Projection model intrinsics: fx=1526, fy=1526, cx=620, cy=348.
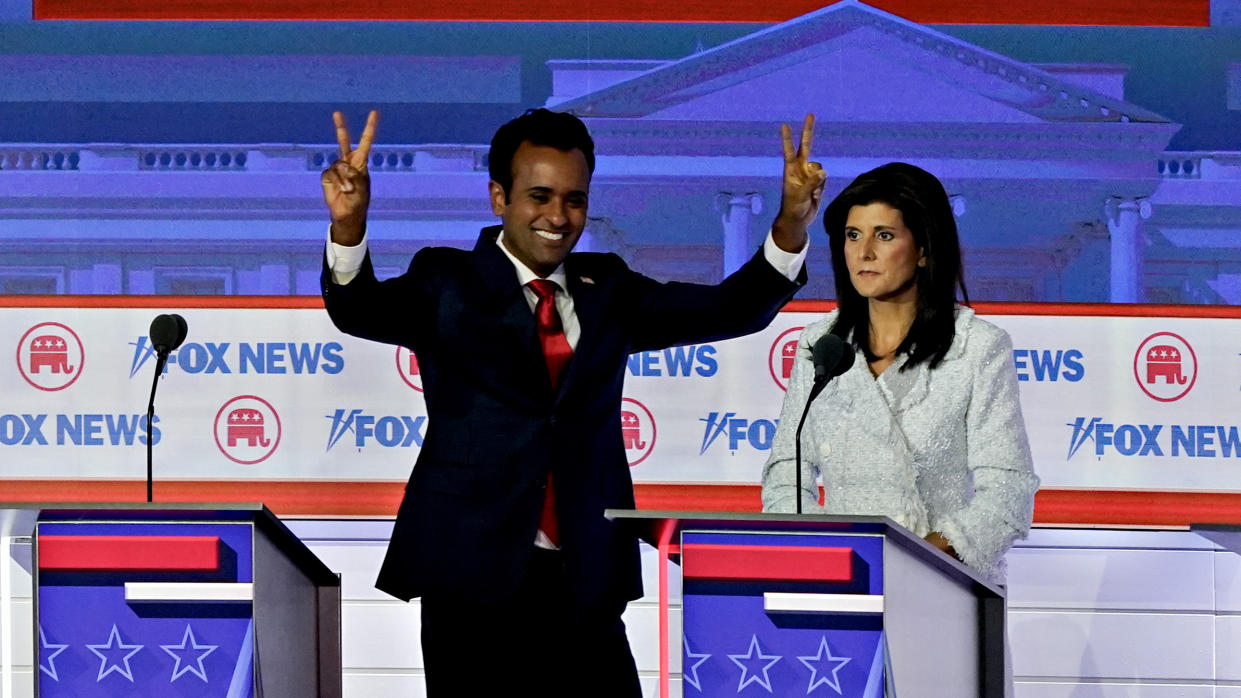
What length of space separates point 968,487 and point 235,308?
91.4 inches

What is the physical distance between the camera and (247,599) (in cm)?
253

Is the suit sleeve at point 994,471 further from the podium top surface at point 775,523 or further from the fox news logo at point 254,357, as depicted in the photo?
the fox news logo at point 254,357

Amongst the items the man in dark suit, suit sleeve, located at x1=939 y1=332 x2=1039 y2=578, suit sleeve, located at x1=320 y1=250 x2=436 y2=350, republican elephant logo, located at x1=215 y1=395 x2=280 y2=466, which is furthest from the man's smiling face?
republican elephant logo, located at x1=215 y1=395 x2=280 y2=466

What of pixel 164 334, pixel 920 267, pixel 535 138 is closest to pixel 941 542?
pixel 920 267

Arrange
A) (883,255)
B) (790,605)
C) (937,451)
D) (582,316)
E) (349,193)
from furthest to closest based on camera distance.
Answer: (883,255)
(937,451)
(582,316)
(349,193)
(790,605)

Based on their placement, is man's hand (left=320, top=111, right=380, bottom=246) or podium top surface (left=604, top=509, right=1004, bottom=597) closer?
podium top surface (left=604, top=509, right=1004, bottom=597)

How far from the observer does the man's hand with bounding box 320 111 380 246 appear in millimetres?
2725

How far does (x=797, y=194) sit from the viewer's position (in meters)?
2.81

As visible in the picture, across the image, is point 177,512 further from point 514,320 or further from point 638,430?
point 638,430

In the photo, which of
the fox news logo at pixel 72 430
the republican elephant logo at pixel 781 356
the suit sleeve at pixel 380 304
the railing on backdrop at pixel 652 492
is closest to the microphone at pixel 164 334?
the suit sleeve at pixel 380 304

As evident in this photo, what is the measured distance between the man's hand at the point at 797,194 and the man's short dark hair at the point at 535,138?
0.37m

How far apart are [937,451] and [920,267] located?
15.2 inches

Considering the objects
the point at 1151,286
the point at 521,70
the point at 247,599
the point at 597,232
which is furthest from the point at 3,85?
the point at 1151,286

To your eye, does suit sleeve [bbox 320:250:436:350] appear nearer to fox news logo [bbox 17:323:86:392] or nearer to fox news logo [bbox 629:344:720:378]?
fox news logo [bbox 629:344:720:378]
